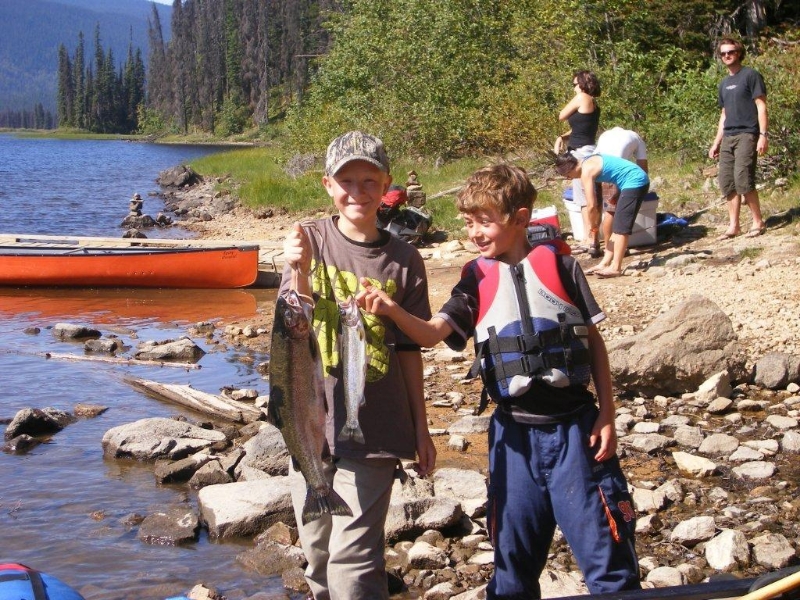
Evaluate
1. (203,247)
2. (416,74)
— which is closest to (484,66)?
(416,74)

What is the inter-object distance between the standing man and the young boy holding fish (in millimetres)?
8202

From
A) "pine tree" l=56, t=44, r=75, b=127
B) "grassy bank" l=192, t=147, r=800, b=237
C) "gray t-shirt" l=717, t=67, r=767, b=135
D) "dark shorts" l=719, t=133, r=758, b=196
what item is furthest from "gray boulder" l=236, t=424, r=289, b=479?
"pine tree" l=56, t=44, r=75, b=127

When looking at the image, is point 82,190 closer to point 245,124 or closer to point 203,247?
point 203,247

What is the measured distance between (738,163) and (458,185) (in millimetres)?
8602

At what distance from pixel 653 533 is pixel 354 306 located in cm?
288

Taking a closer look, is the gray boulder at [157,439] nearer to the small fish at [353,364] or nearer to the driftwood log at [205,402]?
the driftwood log at [205,402]

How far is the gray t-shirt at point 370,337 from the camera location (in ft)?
11.4

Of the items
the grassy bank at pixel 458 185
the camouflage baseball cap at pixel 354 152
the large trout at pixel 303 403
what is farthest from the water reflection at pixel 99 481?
the grassy bank at pixel 458 185

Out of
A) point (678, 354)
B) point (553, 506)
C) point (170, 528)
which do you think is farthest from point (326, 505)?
point (678, 354)

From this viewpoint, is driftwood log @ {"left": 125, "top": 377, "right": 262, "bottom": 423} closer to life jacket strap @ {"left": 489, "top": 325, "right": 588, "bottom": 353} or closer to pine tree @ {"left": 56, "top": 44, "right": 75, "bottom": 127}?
life jacket strap @ {"left": 489, "top": 325, "right": 588, "bottom": 353}

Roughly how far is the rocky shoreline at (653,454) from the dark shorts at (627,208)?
23.4 inches

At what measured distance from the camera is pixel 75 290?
51.2 feet

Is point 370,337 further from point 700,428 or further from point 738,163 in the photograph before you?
point 738,163

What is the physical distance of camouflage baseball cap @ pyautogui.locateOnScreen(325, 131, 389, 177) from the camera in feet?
11.6
